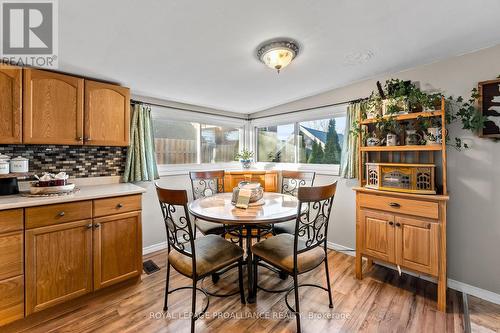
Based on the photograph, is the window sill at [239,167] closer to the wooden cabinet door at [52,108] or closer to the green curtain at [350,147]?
the green curtain at [350,147]

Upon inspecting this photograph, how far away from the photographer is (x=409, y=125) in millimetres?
2172

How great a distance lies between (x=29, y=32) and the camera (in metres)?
1.49

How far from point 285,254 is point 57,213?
1.78m

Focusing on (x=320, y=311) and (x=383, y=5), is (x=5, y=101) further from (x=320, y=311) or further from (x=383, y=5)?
(x=320, y=311)

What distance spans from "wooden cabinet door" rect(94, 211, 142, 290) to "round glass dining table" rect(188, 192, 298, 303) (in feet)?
2.15

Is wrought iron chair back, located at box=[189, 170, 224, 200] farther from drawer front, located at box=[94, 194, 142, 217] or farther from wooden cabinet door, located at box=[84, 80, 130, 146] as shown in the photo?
wooden cabinet door, located at box=[84, 80, 130, 146]

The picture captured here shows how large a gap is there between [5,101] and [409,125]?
3516 millimetres

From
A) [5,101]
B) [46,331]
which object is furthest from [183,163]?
[46,331]

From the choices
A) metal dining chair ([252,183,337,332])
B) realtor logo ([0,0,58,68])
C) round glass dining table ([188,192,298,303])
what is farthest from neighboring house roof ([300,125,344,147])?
realtor logo ([0,0,58,68])

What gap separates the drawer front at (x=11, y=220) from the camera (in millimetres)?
1504

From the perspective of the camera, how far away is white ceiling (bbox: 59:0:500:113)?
4.54 ft

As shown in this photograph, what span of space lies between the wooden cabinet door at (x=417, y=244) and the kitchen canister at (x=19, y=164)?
10.7 feet

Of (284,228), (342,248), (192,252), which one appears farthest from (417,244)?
(192,252)

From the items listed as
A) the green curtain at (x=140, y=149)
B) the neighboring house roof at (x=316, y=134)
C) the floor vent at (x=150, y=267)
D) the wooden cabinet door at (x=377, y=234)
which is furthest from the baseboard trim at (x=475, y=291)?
the green curtain at (x=140, y=149)
